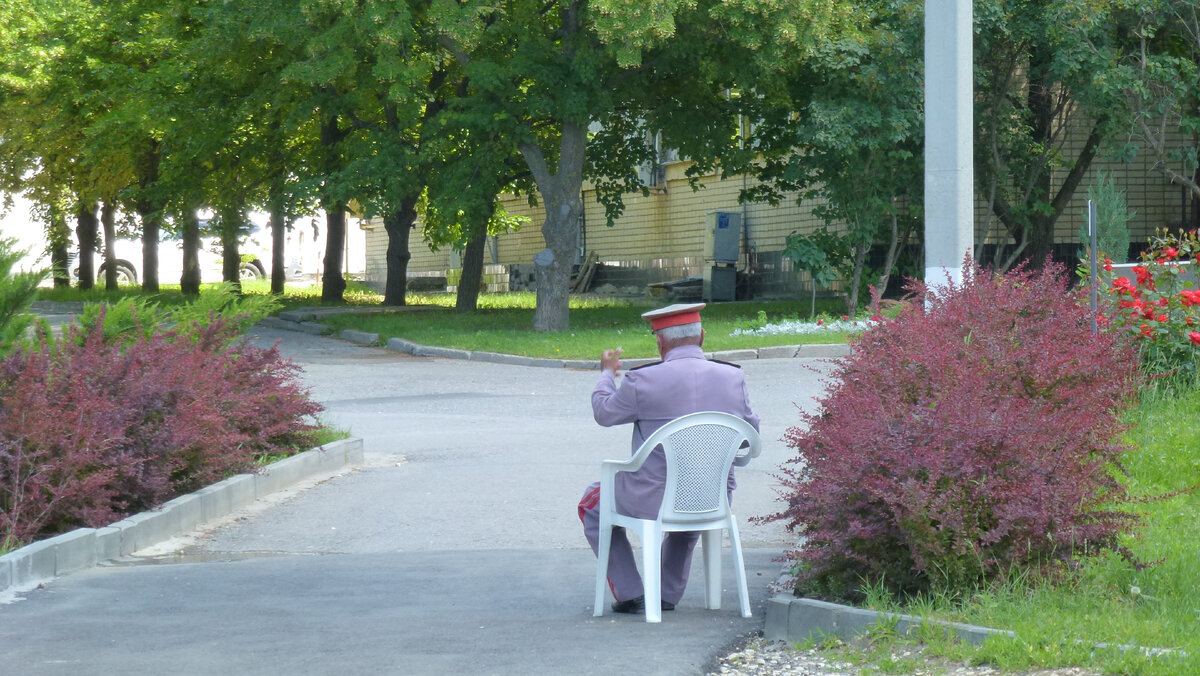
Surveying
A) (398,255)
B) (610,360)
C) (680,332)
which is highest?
(398,255)

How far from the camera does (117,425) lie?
343 inches

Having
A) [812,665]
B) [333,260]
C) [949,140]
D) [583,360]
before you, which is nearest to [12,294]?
[812,665]

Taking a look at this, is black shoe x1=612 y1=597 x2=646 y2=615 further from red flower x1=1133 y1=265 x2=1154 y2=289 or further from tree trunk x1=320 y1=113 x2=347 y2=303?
tree trunk x1=320 y1=113 x2=347 y2=303

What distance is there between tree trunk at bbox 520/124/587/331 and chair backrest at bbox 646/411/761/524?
743 inches

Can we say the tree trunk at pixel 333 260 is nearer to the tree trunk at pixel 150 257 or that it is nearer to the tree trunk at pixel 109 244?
the tree trunk at pixel 150 257

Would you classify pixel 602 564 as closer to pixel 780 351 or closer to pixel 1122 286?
pixel 1122 286

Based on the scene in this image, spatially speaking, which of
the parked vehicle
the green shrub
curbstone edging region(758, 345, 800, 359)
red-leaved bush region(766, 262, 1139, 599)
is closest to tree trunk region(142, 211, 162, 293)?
the parked vehicle

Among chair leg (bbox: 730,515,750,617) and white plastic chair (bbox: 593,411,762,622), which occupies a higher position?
white plastic chair (bbox: 593,411,762,622)

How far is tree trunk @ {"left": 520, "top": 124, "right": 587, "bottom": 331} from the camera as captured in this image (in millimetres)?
25125

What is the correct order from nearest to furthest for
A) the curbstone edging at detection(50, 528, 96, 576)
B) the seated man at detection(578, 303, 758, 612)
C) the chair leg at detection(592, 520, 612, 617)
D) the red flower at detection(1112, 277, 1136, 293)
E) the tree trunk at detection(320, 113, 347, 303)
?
the seated man at detection(578, 303, 758, 612), the chair leg at detection(592, 520, 612, 617), the curbstone edging at detection(50, 528, 96, 576), the red flower at detection(1112, 277, 1136, 293), the tree trunk at detection(320, 113, 347, 303)

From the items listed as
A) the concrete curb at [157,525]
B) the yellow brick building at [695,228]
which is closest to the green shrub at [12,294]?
the concrete curb at [157,525]

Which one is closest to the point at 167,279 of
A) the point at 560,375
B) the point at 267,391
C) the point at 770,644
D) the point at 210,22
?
the point at 210,22

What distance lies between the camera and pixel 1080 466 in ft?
19.6

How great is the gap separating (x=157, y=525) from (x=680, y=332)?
13.0 ft
